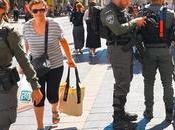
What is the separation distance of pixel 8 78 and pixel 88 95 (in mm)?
4707

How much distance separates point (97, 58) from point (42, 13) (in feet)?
29.9

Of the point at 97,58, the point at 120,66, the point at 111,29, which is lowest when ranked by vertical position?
the point at 97,58

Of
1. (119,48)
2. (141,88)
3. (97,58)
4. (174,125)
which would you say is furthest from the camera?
(97,58)

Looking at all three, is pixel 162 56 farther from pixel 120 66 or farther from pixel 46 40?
pixel 46 40

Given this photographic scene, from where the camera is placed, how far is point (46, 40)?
6969 millimetres

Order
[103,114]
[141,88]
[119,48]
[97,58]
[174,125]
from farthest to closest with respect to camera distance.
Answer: [97,58], [141,88], [103,114], [119,48], [174,125]

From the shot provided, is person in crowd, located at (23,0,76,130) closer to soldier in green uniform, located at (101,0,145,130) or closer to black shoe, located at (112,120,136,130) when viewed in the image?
soldier in green uniform, located at (101,0,145,130)

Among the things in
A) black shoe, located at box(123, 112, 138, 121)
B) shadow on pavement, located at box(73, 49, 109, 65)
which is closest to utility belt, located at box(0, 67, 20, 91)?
black shoe, located at box(123, 112, 138, 121)

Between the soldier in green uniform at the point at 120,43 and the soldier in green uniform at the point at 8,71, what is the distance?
1956 millimetres

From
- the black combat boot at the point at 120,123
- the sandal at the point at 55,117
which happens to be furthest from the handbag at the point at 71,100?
the black combat boot at the point at 120,123

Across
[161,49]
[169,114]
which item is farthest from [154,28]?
[169,114]

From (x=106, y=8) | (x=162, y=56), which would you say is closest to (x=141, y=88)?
(x=162, y=56)

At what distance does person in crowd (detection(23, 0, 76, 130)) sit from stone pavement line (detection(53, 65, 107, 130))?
1.96ft

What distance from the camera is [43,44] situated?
700cm
